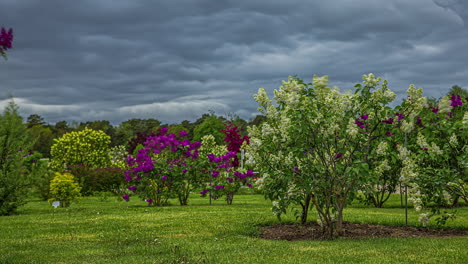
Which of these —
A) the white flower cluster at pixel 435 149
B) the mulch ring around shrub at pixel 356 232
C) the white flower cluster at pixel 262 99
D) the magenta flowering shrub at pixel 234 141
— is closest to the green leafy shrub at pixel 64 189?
the mulch ring around shrub at pixel 356 232

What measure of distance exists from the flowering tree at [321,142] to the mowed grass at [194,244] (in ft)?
2.75

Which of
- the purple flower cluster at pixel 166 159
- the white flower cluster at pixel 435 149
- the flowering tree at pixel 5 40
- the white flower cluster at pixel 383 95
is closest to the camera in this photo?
the flowering tree at pixel 5 40

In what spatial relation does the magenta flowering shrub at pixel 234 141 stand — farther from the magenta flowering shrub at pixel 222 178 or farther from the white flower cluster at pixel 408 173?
the white flower cluster at pixel 408 173

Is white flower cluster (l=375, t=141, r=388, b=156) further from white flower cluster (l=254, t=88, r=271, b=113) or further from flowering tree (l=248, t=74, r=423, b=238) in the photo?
white flower cluster (l=254, t=88, r=271, b=113)

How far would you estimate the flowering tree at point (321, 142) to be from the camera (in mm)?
6566

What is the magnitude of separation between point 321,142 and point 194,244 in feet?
8.05

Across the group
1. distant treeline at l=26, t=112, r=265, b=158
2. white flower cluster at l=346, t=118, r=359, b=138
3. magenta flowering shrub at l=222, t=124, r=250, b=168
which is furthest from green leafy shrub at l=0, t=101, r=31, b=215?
distant treeline at l=26, t=112, r=265, b=158

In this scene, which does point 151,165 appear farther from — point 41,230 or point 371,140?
point 371,140

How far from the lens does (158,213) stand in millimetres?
10641

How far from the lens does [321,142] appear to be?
267 inches

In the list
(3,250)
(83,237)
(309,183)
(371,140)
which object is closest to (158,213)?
(83,237)

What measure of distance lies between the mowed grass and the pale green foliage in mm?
14664

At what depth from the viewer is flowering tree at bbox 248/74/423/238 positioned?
6.57 m

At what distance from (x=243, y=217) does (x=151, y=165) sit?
4.19 m
